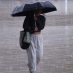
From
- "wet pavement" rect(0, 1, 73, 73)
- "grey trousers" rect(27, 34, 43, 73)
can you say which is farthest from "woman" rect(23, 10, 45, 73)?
"wet pavement" rect(0, 1, 73, 73)

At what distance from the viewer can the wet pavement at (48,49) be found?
827cm

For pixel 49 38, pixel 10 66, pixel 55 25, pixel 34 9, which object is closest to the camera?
pixel 34 9

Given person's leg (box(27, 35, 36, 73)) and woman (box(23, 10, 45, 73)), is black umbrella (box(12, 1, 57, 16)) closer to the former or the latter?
woman (box(23, 10, 45, 73))

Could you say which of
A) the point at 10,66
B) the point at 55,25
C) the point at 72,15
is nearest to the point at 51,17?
the point at 72,15

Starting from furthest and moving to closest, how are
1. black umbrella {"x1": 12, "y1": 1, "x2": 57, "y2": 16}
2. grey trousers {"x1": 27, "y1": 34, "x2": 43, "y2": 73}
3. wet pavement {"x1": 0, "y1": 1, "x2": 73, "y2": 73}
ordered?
1. wet pavement {"x1": 0, "y1": 1, "x2": 73, "y2": 73}
2. grey trousers {"x1": 27, "y1": 34, "x2": 43, "y2": 73}
3. black umbrella {"x1": 12, "y1": 1, "x2": 57, "y2": 16}

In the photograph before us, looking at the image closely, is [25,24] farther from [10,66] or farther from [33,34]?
[10,66]

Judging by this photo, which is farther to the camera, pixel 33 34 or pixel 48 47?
pixel 48 47

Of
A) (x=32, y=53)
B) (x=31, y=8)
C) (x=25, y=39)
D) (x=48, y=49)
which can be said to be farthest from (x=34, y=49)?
(x=48, y=49)

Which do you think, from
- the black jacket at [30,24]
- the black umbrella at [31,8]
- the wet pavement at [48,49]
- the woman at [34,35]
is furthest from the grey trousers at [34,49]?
the wet pavement at [48,49]

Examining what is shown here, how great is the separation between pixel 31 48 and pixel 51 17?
11.8 meters

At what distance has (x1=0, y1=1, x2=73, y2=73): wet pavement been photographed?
8.27 meters

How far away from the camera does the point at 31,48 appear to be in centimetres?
632

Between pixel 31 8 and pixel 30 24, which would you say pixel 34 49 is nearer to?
pixel 30 24

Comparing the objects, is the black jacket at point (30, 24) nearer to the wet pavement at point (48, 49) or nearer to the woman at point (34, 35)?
the woman at point (34, 35)
